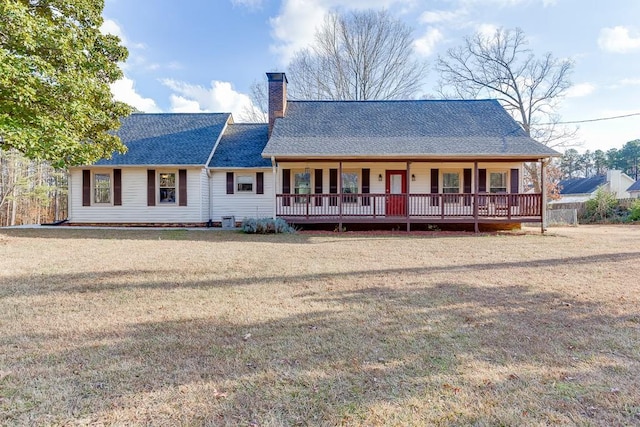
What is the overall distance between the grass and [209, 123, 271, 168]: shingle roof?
9.13m

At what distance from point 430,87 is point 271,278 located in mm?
25988

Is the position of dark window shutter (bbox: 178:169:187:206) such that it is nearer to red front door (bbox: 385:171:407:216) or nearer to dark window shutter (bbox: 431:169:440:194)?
red front door (bbox: 385:171:407:216)

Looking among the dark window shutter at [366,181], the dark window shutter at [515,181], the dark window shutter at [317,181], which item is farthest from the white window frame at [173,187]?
the dark window shutter at [515,181]

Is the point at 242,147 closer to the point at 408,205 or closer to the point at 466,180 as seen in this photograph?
the point at 408,205

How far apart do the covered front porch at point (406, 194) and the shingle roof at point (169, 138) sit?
4.20 m

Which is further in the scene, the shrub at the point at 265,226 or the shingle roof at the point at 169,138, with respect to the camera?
the shingle roof at the point at 169,138

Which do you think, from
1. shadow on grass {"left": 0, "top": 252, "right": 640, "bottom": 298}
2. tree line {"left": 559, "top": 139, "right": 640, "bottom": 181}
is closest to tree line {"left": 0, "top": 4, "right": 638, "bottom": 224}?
shadow on grass {"left": 0, "top": 252, "right": 640, "bottom": 298}

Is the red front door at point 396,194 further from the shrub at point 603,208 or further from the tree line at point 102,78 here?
the shrub at point 603,208

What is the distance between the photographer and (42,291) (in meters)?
4.75

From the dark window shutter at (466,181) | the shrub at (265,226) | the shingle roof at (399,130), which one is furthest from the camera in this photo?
the dark window shutter at (466,181)

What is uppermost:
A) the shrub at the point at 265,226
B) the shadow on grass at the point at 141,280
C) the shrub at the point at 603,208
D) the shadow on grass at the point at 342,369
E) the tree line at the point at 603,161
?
the tree line at the point at 603,161

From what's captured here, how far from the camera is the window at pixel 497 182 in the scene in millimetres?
14672

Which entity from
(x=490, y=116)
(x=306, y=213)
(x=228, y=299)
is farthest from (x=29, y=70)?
(x=490, y=116)

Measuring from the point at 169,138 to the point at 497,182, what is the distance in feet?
Result: 49.2
